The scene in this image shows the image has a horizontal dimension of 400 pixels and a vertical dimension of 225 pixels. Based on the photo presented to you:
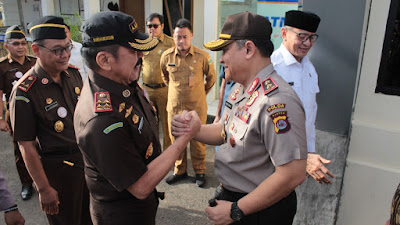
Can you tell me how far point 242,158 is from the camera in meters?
1.75

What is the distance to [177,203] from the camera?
12.8 feet

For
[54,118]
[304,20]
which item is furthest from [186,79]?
[54,118]

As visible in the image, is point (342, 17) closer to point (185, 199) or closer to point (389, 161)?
point (389, 161)

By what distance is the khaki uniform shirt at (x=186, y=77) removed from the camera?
427 cm

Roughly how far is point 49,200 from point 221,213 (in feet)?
4.63

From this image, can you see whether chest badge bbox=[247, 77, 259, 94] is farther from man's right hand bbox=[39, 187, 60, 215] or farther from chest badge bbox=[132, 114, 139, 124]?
man's right hand bbox=[39, 187, 60, 215]

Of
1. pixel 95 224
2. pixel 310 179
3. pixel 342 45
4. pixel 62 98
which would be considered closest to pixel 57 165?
pixel 62 98

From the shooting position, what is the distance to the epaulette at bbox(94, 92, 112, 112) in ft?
5.05

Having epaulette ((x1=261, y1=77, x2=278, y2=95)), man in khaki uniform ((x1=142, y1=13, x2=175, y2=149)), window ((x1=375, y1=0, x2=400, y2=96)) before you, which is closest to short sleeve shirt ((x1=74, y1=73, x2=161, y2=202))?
epaulette ((x1=261, y1=77, x2=278, y2=95))

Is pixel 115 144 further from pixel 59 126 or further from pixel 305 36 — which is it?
pixel 305 36

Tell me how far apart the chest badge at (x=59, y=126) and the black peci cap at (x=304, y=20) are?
216cm

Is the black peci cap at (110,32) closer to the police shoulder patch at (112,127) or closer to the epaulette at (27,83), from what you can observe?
the police shoulder patch at (112,127)

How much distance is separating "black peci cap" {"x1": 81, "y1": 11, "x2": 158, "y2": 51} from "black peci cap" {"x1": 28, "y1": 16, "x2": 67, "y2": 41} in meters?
1.14

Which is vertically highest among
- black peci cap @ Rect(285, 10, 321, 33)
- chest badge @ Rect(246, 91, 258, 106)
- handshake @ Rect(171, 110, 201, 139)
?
black peci cap @ Rect(285, 10, 321, 33)
